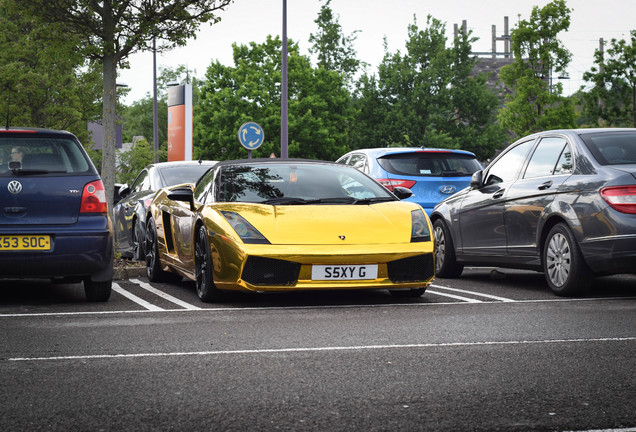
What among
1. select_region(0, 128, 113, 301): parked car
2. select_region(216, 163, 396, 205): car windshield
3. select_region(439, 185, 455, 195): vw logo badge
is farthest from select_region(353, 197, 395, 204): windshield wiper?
select_region(439, 185, 455, 195): vw logo badge

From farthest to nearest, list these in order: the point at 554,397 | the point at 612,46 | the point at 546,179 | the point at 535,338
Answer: the point at 612,46
the point at 546,179
the point at 535,338
the point at 554,397

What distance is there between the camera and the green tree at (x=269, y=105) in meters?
57.6

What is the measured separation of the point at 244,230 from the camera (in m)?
8.10

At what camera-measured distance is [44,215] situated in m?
8.45

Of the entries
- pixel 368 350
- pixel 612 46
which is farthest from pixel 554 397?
pixel 612 46

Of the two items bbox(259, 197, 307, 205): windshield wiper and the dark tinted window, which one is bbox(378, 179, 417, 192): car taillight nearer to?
the dark tinted window

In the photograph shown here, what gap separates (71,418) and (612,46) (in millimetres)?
36999

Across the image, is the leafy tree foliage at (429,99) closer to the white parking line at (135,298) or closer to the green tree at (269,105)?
the green tree at (269,105)

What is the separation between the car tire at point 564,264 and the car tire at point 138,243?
5472mm

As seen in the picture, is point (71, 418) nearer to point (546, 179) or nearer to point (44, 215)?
point (44, 215)

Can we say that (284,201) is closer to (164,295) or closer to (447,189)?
(164,295)

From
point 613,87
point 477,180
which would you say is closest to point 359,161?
point 477,180

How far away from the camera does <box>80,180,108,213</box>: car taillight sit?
338 inches

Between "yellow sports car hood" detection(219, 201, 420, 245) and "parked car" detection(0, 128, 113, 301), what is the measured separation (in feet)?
3.97
